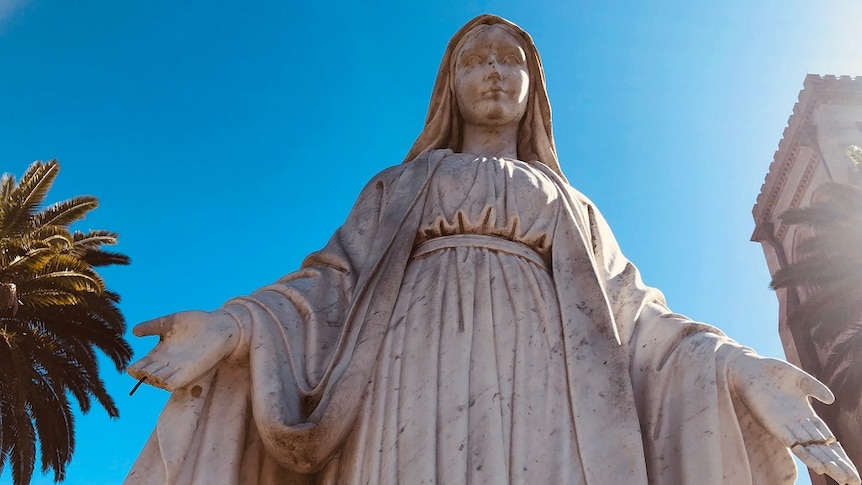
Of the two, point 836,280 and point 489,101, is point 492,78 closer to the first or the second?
point 489,101

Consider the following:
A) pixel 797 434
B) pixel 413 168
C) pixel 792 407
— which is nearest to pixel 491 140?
pixel 413 168

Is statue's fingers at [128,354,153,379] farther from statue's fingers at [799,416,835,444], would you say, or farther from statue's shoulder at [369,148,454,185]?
statue's fingers at [799,416,835,444]

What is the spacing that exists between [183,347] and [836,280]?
19571mm

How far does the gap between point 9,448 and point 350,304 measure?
15392 millimetres

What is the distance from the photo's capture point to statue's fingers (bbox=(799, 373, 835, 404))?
3.82m

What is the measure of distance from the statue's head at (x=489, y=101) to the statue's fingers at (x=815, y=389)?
263cm

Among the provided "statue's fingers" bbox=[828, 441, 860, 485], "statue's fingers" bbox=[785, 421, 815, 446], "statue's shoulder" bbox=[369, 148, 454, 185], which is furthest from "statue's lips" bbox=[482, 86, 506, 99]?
"statue's fingers" bbox=[828, 441, 860, 485]

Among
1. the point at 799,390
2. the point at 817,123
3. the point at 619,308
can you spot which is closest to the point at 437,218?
the point at 619,308

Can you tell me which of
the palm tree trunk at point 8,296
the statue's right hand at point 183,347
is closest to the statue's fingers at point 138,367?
the statue's right hand at point 183,347

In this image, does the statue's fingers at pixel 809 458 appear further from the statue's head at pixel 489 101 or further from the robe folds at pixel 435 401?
the statue's head at pixel 489 101

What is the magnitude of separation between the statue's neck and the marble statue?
86cm

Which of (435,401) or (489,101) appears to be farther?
(489,101)

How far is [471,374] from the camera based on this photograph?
14.2ft

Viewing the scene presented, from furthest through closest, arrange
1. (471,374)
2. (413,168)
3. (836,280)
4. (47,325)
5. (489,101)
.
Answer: (836,280) → (47,325) → (489,101) → (413,168) → (471,374)
